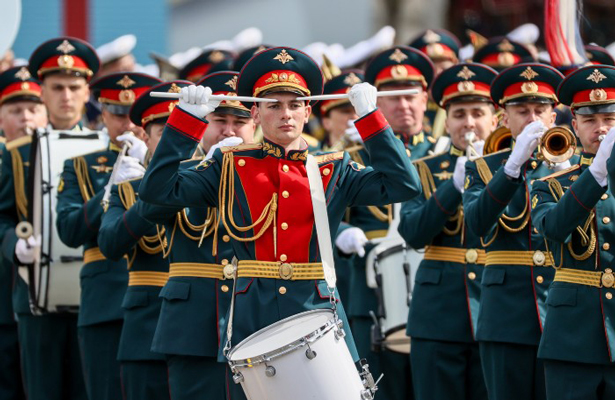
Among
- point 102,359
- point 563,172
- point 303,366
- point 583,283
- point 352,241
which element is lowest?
point 102,359

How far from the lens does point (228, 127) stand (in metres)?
8.91

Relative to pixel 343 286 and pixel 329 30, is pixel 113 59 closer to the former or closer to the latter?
pixel 343 286

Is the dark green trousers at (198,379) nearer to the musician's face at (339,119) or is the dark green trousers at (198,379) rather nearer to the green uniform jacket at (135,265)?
the green uniform jacket at (135,265)

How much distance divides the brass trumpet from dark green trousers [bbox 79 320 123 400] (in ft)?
10.0

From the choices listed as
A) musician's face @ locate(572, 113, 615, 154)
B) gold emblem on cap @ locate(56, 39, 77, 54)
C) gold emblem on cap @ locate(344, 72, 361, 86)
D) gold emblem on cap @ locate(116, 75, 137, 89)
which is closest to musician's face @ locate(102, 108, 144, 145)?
gold emblem on cap @ locate(116, 75, 137, 89)

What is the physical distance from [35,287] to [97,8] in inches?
360

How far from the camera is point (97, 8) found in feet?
61.9

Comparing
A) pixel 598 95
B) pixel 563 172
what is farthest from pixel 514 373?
pixel 598 95

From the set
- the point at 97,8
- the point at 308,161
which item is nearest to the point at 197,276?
the point at 308,161

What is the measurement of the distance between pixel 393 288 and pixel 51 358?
7.88 ft

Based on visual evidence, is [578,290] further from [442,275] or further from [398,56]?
[398,56]

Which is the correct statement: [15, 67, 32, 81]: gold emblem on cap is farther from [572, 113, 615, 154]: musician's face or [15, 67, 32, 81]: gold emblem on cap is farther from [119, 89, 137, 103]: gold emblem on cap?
[572, 113, 615, 154]: musician's face

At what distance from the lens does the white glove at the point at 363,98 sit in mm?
7297

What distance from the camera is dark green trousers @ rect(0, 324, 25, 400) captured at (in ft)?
37.3
